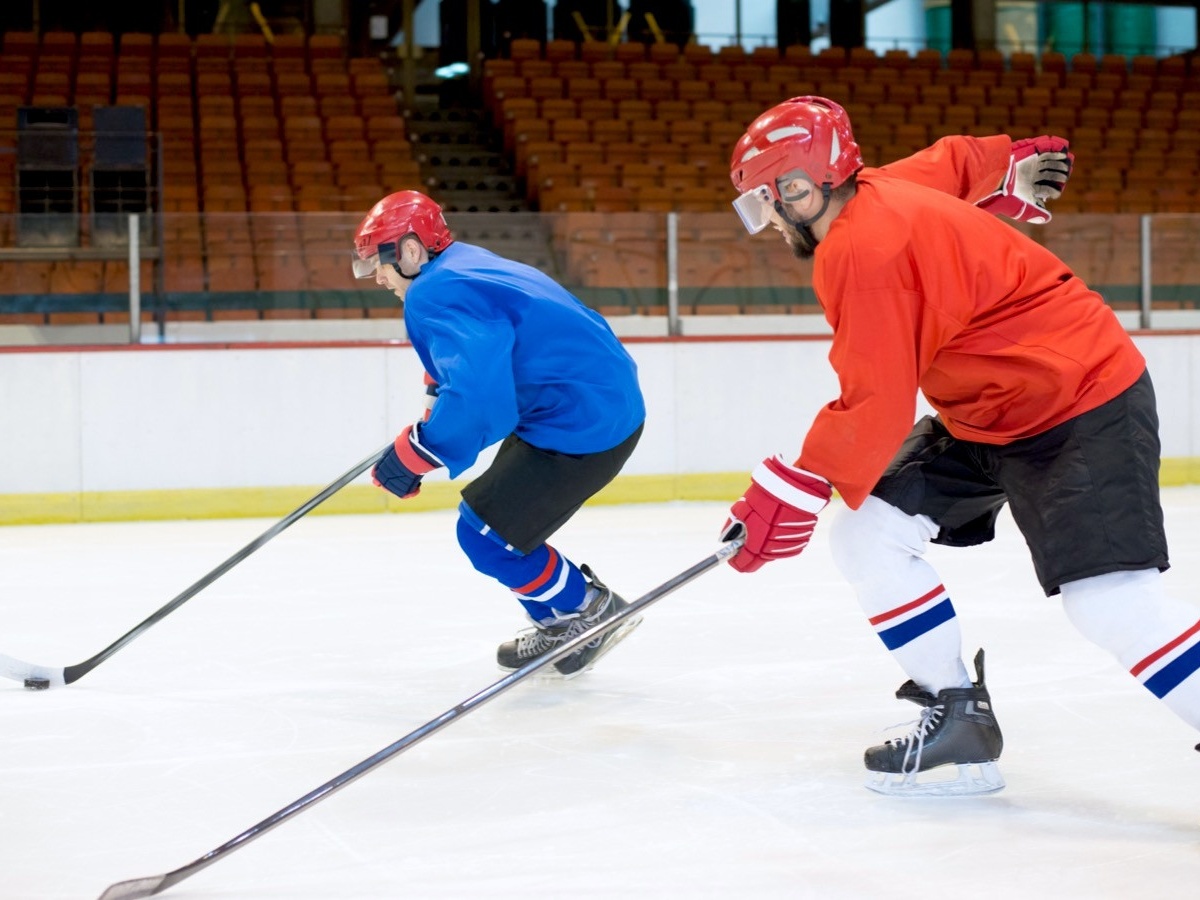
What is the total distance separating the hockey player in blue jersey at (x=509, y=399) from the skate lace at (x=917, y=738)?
0.79 m

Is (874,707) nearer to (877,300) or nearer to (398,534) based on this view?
(877,300)

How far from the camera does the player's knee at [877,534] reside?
6.83 ft

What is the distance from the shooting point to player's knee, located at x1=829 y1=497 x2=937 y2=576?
2082 millimetres

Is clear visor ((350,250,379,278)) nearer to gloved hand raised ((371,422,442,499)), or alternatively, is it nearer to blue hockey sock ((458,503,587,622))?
gloved hand raised ((371,422,442,499))

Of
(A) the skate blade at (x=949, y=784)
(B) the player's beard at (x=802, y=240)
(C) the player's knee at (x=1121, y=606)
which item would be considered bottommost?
(A) the skate blade at (x=949, y=784)

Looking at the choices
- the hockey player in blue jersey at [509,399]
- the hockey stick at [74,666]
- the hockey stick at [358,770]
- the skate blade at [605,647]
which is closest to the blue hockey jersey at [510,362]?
the hockey player in blue jersey at [509,399]

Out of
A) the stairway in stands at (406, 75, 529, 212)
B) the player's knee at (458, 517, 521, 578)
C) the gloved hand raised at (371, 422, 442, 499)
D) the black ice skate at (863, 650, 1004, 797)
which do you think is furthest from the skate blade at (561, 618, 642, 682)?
the stairway in stands at (406, 75, 529, 212)

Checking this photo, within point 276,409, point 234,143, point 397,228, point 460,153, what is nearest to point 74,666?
point 397,228

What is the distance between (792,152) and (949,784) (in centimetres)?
97

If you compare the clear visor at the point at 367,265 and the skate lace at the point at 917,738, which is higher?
the clear visor at the point at 367,265

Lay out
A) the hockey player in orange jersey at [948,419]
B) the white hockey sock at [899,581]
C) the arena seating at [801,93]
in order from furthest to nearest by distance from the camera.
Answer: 1. the arena seating at [801,93]
2. the white hockey sock at [899,581]
3. the hockey player in orange jersey at [948,419]

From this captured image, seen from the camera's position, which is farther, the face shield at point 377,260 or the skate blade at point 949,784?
the face shield at point 377,260

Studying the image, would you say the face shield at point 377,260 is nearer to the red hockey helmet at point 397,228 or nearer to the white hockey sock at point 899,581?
the red hockey helmet at point 397,228

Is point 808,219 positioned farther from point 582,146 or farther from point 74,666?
point 582,146
